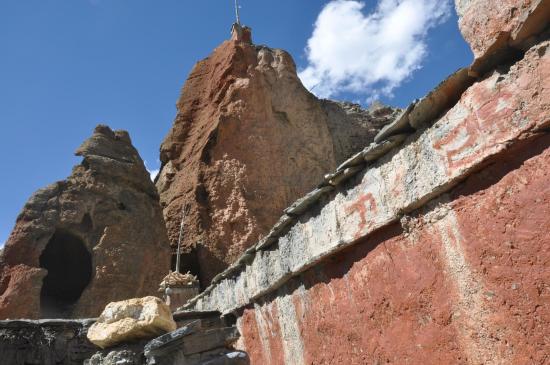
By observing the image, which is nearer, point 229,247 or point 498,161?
point 498,161

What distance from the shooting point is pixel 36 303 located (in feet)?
36.9

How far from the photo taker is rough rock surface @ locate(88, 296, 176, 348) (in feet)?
9.86

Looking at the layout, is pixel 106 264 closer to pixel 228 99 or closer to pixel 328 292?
pixel 228 99

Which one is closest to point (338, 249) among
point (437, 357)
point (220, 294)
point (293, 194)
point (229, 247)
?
point (437, 357)

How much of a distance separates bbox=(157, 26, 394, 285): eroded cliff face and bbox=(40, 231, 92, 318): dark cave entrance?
339 centimetres

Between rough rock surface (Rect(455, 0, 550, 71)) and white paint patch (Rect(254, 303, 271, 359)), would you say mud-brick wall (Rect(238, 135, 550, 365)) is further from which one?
white paint patch (Rect(254, 303, 271, 359))

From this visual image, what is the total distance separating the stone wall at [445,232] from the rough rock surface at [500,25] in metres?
0.02

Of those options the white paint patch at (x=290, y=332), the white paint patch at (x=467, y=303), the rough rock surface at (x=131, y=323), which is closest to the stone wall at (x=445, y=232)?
the white paint patch at (x=467, y=303)

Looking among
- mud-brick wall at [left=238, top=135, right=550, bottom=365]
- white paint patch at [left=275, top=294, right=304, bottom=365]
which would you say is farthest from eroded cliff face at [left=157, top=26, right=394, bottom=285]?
mud-brick wall at [left=238, top=135, right=550, bottom=365]

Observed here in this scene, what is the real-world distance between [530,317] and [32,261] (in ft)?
41.7

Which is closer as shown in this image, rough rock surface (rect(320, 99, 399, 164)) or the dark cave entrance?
the dark cave entrance

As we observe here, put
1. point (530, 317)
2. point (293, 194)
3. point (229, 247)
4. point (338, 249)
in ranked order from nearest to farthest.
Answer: point (530, 317)
point (338, 249)
point (229, 247)
point (293, 194)

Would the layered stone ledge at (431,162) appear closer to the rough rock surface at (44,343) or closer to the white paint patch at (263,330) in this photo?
the white paint patch at (263,330)

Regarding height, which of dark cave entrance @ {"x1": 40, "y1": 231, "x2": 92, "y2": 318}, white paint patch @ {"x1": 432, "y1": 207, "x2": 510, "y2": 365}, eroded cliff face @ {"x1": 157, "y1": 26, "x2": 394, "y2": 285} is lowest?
white paint patch @ {"x1": 432, "y1": 207, "x2": 510, "y2": 365}
